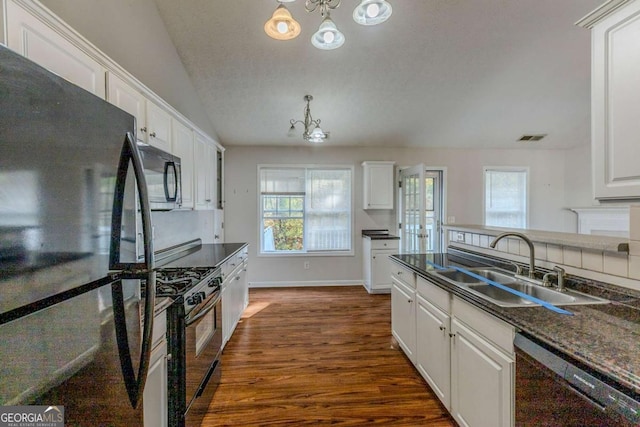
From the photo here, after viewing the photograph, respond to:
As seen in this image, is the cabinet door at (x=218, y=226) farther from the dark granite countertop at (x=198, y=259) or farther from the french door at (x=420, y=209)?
the french door at (x=420, y=209)

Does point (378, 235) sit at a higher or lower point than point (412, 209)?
lower

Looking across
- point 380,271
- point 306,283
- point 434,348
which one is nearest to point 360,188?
point 380,271

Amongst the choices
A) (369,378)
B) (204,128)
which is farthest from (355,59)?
(369,378)

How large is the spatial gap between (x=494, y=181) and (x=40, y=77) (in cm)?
619

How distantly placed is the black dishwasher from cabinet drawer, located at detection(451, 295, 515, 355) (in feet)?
0.22

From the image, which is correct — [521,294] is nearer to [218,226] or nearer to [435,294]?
[435,294]

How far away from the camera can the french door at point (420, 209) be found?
444 centimetres

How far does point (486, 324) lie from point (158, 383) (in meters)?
1.67

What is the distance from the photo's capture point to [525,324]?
46.7 inches

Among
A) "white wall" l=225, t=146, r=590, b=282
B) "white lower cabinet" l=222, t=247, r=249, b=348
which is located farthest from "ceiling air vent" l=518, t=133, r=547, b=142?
"white lower cabinet" l=222, t=247, r=249, b=348

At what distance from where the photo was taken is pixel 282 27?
161cm

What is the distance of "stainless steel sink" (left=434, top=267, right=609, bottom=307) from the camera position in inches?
58.7

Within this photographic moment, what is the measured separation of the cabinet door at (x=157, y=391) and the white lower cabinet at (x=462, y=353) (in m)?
1.62

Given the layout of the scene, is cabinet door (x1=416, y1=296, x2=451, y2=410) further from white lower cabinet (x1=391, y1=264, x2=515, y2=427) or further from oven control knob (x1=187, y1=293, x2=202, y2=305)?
oven control knob (x1=187, y1=293, x2=202, y2=305)
